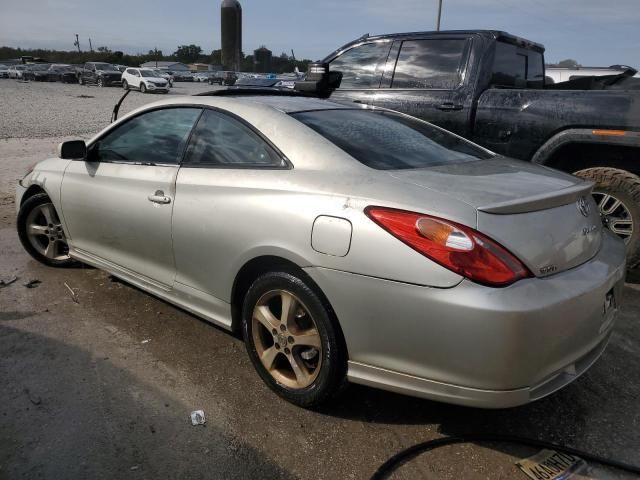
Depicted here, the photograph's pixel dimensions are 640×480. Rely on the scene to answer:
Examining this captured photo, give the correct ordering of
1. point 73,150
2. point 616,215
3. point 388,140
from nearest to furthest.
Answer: point 388,140, point 73,150, point 616,215

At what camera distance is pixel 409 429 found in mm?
2496

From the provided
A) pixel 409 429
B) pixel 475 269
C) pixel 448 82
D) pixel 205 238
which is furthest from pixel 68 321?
pixel 448 82

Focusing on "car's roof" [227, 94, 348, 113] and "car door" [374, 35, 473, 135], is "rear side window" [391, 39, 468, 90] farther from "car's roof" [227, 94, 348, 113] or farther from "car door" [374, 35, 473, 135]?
"car's roof" [227, 94, 348, 113]

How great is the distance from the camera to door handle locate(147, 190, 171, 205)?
3.07 m

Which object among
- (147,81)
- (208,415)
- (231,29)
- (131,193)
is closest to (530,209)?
(208,415)

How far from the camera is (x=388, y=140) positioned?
9.53 feet

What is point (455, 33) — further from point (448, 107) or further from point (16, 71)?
point (16, 71)

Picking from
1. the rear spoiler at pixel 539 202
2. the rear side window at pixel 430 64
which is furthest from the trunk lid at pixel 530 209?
the rear side window at pixel 430 64

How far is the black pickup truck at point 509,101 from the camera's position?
4148mm

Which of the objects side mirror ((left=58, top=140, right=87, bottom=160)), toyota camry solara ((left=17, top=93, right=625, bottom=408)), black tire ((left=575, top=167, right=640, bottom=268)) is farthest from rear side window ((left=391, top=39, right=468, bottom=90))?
side mirror ((left=58, top=140, right=87, bottom=160))

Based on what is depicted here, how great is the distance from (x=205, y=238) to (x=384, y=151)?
1.05 metres

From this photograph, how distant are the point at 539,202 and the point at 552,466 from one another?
1115 millimetres

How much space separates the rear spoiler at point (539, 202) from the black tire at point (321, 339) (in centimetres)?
80

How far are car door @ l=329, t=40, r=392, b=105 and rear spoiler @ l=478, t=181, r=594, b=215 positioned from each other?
3401 mm
